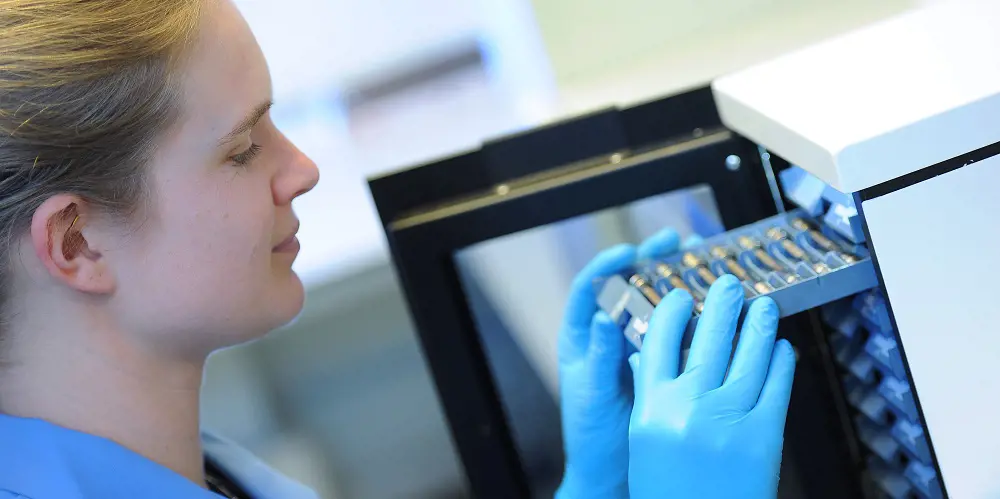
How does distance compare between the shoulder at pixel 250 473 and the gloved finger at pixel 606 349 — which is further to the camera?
the shoulder at pixel 250 473

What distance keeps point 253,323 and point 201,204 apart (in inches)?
5.6

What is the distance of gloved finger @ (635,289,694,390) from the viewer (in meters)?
0.79

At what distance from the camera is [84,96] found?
2.65ft

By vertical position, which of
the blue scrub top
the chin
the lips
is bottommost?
the blue scrub top

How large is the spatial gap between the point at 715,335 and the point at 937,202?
0.20 m

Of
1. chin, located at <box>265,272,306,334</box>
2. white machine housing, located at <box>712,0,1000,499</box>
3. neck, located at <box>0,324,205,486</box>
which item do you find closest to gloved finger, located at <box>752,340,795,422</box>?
white machine housing, located at <box>712,0,1000,499</box>

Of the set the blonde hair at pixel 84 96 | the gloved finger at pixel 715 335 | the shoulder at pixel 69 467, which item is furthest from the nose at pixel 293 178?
the gloved finger at pixel 715 335

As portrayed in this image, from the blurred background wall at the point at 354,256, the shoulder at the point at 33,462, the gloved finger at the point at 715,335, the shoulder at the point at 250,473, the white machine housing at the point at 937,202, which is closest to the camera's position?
the white machine housing at the point at 937,202

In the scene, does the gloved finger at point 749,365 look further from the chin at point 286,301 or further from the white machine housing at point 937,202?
the chin at point 286,301

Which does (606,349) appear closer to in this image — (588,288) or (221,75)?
(588,288)

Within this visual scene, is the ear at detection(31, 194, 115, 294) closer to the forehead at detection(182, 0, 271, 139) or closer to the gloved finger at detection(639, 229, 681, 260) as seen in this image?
the forehead at detection(182, 0, 271, 139)

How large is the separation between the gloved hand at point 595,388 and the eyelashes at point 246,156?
0.38 meters

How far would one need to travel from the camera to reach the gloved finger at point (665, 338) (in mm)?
792

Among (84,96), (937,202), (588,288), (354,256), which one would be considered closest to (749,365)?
(937,202)
